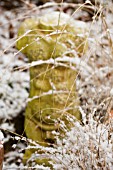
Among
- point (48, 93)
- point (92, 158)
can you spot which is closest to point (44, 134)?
point (48, 93)

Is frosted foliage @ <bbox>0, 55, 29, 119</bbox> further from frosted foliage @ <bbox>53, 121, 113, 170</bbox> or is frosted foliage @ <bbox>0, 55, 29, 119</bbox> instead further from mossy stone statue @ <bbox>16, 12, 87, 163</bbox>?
frosted foliage @ <bbox>53, 121, 113, 170</bbox>

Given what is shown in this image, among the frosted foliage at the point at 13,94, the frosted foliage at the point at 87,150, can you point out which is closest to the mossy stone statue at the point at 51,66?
the frosted foliage at the point at 87,150

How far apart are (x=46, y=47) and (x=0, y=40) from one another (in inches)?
87.6

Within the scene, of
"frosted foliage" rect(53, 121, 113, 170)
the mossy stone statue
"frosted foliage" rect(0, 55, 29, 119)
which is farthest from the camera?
"frosted foliage" rect(0, 55, 29, 119)

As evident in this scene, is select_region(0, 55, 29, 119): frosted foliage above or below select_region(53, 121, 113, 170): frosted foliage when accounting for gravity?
above

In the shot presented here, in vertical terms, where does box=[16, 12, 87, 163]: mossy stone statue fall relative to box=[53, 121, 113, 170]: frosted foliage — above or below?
above

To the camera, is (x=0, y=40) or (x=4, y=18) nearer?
(x=0, y=40)

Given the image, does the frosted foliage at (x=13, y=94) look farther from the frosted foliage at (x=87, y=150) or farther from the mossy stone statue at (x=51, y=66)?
the frosted foliage at (x=87, y=150)

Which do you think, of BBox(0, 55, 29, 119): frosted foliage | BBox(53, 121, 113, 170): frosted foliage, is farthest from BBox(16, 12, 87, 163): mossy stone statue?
BBox(0, 55, 29, 119): frosted foliage

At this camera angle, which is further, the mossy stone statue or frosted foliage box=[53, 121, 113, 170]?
the mossy stone statue

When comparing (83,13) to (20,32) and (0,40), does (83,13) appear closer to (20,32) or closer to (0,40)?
(0,40)

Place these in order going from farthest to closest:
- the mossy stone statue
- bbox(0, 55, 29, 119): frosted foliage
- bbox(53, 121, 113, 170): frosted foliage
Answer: bbox(0, 55, 29, 119): frosted foliage < the mossy stone statue < bbox(53, 121, 113, 170): frosted foliage

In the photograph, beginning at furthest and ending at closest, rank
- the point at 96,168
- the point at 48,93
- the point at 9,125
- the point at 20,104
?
1. the point at 20,104
2. the point at 9,125
3. the point at 48,93
4. the point at 96,168

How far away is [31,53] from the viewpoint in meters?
2.15
